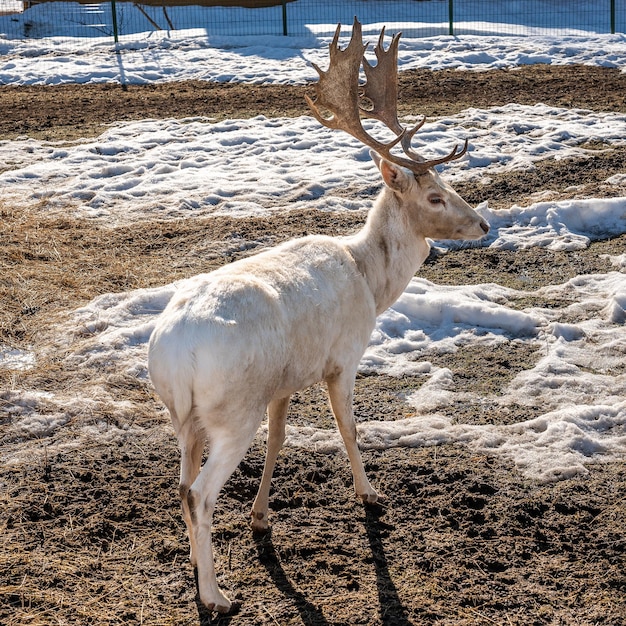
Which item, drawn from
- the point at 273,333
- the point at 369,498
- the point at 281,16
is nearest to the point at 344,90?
Result: the point at 273,333

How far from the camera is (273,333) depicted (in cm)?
436

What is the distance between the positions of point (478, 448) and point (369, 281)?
4.33ft

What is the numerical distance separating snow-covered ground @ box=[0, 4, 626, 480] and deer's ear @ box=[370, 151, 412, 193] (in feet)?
5.27

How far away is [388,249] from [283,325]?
4.90 feet

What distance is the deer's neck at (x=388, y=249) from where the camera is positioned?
5.59m

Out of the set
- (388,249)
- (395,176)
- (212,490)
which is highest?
(395,176)

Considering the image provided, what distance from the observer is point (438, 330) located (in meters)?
7.59

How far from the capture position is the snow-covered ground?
19.5 ft

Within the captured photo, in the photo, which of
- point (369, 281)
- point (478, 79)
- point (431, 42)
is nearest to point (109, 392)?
point (369, 281)

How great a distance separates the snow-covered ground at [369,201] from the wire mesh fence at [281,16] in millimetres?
5129

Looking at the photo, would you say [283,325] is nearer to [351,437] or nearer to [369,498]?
[351,437]

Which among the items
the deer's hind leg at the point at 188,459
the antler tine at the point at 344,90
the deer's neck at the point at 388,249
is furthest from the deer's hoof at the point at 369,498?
the antler tine at the point at 344,90

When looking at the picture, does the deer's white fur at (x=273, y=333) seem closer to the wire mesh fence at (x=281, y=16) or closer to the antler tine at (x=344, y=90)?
the antler tine at (x=344, y=90)

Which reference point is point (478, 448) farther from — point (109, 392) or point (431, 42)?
point (431, 42)
